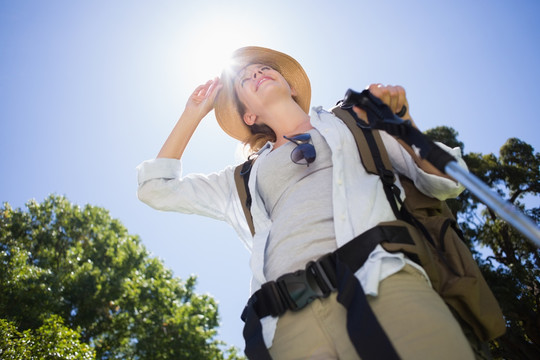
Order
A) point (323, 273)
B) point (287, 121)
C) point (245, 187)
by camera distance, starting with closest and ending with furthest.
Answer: point (323, 273) < point (245, 187) < point (287, 121)

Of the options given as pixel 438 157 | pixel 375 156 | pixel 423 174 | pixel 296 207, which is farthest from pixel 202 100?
pixel 438 157

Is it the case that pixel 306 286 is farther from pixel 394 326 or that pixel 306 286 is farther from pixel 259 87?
pixel 259 87

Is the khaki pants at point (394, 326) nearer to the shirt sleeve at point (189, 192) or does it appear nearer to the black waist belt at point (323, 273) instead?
the black waist belt at point (323, 273)

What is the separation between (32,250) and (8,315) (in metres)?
5.95

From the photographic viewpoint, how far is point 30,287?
12125 millimetres

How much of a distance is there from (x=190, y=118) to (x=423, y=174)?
1.83 m

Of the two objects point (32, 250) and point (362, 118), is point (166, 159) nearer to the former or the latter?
point (362, 118)

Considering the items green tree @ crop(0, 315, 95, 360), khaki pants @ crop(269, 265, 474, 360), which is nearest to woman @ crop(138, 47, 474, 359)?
khaki pants @ crop(269, 265, 474, 360)

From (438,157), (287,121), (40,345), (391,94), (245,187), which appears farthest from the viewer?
(40,345)

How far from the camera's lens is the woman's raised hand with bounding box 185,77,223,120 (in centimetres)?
299

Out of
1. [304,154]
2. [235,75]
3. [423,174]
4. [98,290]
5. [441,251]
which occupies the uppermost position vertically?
[98,290]

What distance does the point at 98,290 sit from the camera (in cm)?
1384

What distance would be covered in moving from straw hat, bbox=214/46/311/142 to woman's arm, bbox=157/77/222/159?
0.26 metres

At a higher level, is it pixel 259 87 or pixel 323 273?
pixel 259 87
